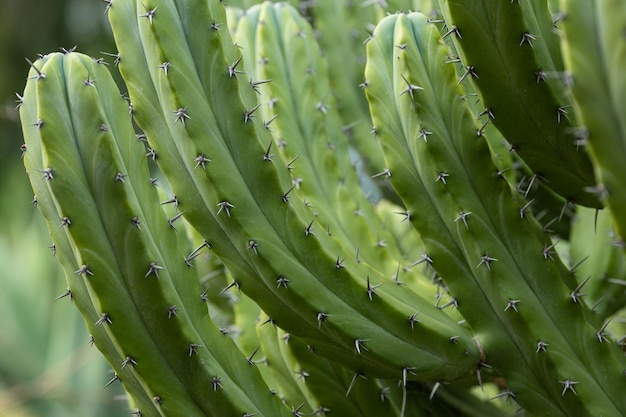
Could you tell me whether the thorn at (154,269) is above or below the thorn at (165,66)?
below

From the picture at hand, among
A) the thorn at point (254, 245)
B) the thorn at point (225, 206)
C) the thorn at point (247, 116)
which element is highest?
the thorn at point (247, 116)

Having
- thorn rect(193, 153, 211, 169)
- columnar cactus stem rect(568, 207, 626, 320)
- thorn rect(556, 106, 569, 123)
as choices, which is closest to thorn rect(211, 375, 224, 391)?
thorn rect(193, 153, 211, 169)

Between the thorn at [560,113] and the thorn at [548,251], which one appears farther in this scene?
the thorn at [548,251]

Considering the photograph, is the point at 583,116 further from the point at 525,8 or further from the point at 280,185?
the point at 280,185

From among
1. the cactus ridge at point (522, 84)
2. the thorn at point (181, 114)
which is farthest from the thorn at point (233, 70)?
the cactus ridge at point (522, 84)

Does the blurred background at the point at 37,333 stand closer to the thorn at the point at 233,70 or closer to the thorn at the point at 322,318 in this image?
the thorn at the point at 233,70

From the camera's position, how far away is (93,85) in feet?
6.03

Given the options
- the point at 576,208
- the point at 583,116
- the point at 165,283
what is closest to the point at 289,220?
the point at 165,283

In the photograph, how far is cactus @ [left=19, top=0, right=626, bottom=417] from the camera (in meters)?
1.79

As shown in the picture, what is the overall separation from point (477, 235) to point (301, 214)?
39 cm

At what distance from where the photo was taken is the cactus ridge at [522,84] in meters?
1.74

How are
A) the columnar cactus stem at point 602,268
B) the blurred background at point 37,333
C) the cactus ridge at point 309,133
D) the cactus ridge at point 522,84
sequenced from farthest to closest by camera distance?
1. the blurred background at point 37,333
2. the columnar cactus stem at point 602,268
3. the cactus ridge at point 309,133
4. the cactus ridge at point 522,84

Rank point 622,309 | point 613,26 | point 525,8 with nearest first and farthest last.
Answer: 1. point 613,26
2. point 525,8
3. point 622,309

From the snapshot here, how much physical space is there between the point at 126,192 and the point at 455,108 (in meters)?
0.74
